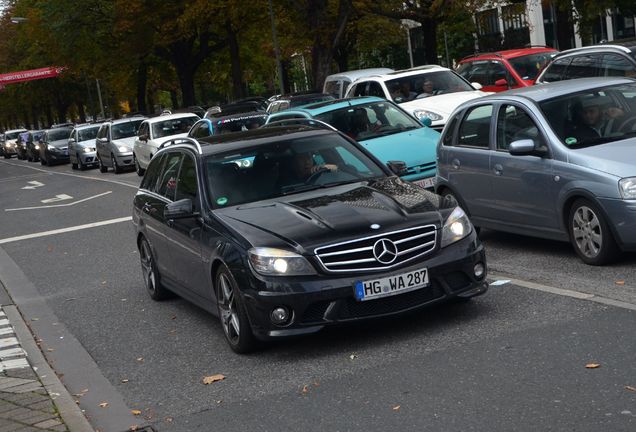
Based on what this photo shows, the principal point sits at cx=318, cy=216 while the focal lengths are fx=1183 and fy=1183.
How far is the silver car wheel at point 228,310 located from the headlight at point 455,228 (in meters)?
1.55

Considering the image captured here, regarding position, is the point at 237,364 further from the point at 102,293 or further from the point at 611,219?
the point at 102,293

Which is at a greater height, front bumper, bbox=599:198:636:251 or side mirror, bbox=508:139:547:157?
side mirror, bbox=508:139:547:157

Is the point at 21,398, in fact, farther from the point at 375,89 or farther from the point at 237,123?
the point at 237,123

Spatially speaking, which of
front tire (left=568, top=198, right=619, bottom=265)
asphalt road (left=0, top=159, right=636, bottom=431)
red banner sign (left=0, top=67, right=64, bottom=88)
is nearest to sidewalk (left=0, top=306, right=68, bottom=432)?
asphalt road (left=0, top=159, right=636, bottom=431)

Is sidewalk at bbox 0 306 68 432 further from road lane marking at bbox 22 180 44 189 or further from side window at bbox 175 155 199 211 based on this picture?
road lane marking at bbox 22 180 44 189

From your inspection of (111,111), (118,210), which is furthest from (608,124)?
(111,111)

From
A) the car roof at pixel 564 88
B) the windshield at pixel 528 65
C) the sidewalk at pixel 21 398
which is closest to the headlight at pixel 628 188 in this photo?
the car roof at pixel 564 88

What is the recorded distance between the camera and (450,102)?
2136 centimetres

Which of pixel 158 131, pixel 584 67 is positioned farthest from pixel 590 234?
pixel 158 131

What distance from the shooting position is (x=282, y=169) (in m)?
9.41

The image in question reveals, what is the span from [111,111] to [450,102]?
88248 mm

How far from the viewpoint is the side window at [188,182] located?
31.1ft

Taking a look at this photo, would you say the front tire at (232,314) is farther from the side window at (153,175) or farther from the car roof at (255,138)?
the side window at (153,175)

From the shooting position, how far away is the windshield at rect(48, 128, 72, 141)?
183 feet
